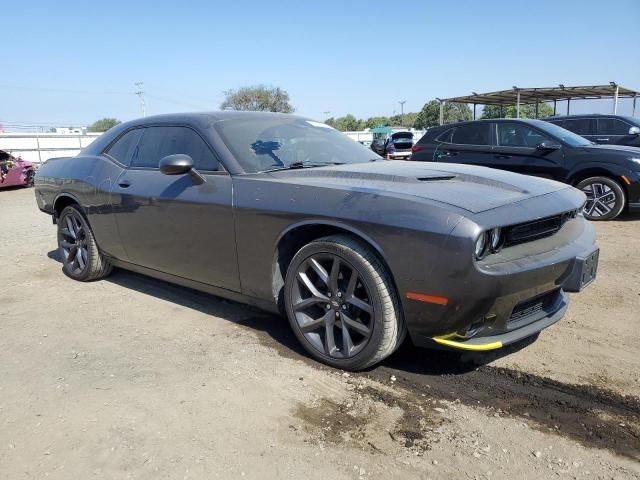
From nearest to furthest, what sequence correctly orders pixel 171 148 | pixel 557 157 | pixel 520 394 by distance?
pixel 520 394 → pixel 171 148 → pixel 557 157

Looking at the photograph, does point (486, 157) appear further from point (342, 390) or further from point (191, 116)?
point (342, 390)

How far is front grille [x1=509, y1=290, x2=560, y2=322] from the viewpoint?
2764 millimetres

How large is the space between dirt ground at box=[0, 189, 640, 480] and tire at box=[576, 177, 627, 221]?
148 inches

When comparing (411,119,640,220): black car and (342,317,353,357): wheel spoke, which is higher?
(411,119,640,220): black car

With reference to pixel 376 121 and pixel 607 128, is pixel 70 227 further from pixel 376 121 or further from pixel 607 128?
pixel 376 121

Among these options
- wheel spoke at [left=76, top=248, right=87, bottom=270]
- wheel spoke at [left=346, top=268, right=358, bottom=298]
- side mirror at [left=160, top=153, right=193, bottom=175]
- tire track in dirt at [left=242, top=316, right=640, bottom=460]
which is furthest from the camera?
wheel spoke at [left=76, top=248, right=87, bottom=270]

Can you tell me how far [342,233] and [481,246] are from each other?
0.78 m

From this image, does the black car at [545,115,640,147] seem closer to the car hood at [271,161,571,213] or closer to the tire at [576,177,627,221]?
the tire at [576,177,627,221]

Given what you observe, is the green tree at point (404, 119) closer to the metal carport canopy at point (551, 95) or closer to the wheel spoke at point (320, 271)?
the metal carport canopy at point (551, 95)

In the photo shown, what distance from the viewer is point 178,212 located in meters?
3.70

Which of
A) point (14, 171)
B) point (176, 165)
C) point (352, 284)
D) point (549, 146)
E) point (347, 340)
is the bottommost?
point (347, 340)

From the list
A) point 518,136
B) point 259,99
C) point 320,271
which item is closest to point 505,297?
point 320,271

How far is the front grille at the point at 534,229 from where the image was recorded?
8.80ft

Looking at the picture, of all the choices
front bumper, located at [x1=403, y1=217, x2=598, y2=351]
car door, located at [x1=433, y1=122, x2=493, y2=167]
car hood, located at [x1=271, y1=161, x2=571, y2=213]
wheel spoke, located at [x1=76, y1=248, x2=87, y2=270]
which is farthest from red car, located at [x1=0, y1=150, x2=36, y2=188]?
front bumper, located at [x1=403, y1=217, x2=598, y2=351]
